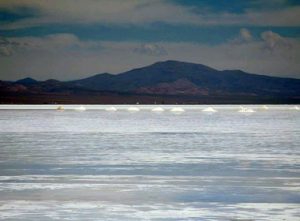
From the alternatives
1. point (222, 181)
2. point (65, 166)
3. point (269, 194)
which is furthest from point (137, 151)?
point (269, 194)

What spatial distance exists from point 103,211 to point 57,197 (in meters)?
1.41

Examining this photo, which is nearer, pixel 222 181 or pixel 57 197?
pixel 57 197

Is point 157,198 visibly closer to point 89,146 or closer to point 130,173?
point 130,173

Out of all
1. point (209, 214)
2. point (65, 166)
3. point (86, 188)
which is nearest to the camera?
point (209, 214)

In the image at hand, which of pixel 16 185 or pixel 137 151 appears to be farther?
pixel 137 151

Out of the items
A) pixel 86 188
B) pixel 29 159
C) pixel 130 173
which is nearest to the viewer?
pixel 86 188

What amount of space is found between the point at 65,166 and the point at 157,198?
4.90m

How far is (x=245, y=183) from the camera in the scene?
11156mm

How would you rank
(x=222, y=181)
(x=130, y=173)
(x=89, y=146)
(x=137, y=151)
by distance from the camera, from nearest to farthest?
(x=222, y=181) < (x=130, y=173) < (x=137, y=151) < (x=89, y=146)

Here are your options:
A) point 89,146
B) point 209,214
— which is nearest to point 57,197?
point 209,214

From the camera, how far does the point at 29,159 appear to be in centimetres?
1552

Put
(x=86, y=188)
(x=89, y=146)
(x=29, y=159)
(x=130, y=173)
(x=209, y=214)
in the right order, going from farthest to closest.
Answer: (x=89, y=146) → (x=29, y=159) → (x=130, y=173) → (x=86, y=188) → (x=209, y=214)

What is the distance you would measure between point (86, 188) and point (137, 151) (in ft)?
23.9

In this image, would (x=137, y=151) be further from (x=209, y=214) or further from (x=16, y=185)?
(x=209, y=214)
